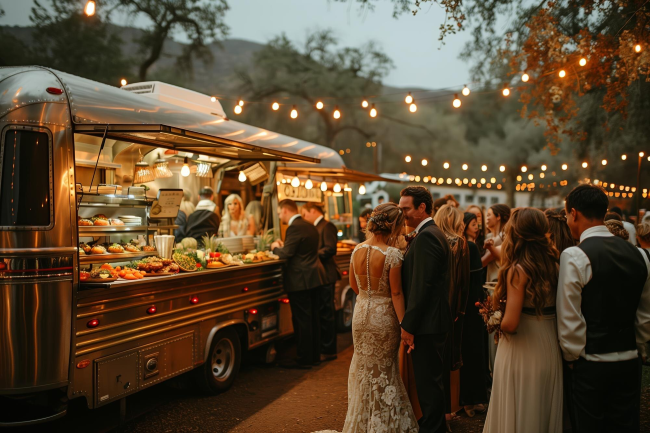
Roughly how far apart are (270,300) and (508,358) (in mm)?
4201

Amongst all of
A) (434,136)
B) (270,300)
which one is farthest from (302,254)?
(434,136)

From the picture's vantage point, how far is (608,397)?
10.8ft

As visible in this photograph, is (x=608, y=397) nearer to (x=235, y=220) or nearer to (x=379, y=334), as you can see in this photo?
(x=379, y=334)

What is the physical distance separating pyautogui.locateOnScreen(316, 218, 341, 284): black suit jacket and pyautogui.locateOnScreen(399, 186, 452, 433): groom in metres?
3.82

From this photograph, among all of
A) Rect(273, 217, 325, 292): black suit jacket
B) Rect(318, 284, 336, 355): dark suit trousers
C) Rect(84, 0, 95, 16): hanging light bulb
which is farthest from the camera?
Rect(318, 284, 336, 355): dark suit trousers

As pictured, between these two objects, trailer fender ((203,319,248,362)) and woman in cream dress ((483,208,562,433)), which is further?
trailer fender ((203,319,248,362))

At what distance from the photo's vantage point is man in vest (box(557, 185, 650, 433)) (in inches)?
127

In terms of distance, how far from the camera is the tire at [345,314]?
32.7ft

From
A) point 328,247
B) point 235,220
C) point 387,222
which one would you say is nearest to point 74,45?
point 235,220

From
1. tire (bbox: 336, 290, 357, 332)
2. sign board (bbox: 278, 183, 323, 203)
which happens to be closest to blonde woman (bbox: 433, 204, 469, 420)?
tire (bbox: 336, 290, 357, 332)

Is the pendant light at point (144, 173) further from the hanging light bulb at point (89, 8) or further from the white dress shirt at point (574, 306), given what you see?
the white dress shirt at point (574, 306)

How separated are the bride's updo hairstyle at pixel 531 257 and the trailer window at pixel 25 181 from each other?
11.3 ft

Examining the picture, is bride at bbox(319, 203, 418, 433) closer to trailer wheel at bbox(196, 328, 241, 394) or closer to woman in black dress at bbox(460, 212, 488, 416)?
woman in black dress at bbox(460, 212, 488, 416)

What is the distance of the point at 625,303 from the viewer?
326 centimetres
